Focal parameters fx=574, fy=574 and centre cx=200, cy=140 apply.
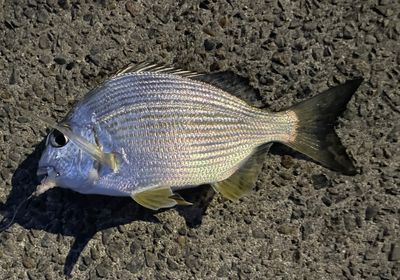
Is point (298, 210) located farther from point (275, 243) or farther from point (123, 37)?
point (123, 37)

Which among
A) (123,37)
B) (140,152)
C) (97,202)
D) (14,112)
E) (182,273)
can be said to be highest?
(123,37)

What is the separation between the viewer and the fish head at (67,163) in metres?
2.60

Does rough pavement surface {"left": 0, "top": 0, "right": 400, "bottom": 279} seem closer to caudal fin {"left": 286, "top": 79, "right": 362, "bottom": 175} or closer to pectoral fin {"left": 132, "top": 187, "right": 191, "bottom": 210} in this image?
caudal fin {"left": 286, "top": 79, "right": 362, "bottom": 175}

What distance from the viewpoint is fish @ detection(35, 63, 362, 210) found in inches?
103

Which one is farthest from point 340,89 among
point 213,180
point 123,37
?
point 123,37

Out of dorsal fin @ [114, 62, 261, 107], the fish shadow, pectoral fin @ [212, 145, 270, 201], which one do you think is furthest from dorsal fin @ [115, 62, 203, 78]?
the fish shadow

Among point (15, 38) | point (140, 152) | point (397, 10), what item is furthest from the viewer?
point (15, 38)

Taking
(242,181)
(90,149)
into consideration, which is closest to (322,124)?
(242,181)

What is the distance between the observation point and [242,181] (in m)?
2.73

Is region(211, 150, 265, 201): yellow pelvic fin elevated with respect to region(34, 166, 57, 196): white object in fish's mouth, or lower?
elevated

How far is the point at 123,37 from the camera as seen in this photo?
297cm

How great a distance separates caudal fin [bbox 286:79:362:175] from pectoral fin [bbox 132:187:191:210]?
606 millimetres

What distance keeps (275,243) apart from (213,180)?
505mm

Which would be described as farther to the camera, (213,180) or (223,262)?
(223,262)
